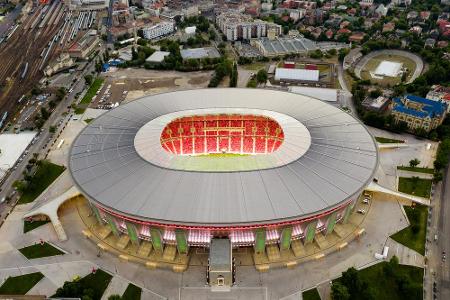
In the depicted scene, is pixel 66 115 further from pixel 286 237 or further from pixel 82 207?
pixel 286 237

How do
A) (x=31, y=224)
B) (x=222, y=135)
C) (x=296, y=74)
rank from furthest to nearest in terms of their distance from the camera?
(x=296, y=74) → (x=222, y=135) → (x=31, y=224)

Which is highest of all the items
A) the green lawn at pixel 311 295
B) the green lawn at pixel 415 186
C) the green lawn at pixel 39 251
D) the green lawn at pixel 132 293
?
the green lawn at pixel 311 295

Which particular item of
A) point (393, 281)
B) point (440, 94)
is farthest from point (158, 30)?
point (393, 281)

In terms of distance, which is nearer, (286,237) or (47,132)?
(286,237)

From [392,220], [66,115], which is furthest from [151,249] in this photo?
[66,115]

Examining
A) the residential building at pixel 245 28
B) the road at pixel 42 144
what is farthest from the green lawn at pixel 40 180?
the residential building at pixel 245 28

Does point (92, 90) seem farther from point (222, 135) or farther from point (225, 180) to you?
point (225, 180)

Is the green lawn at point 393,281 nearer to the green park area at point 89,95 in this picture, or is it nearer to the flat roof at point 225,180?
the flat roof at point 225,180
